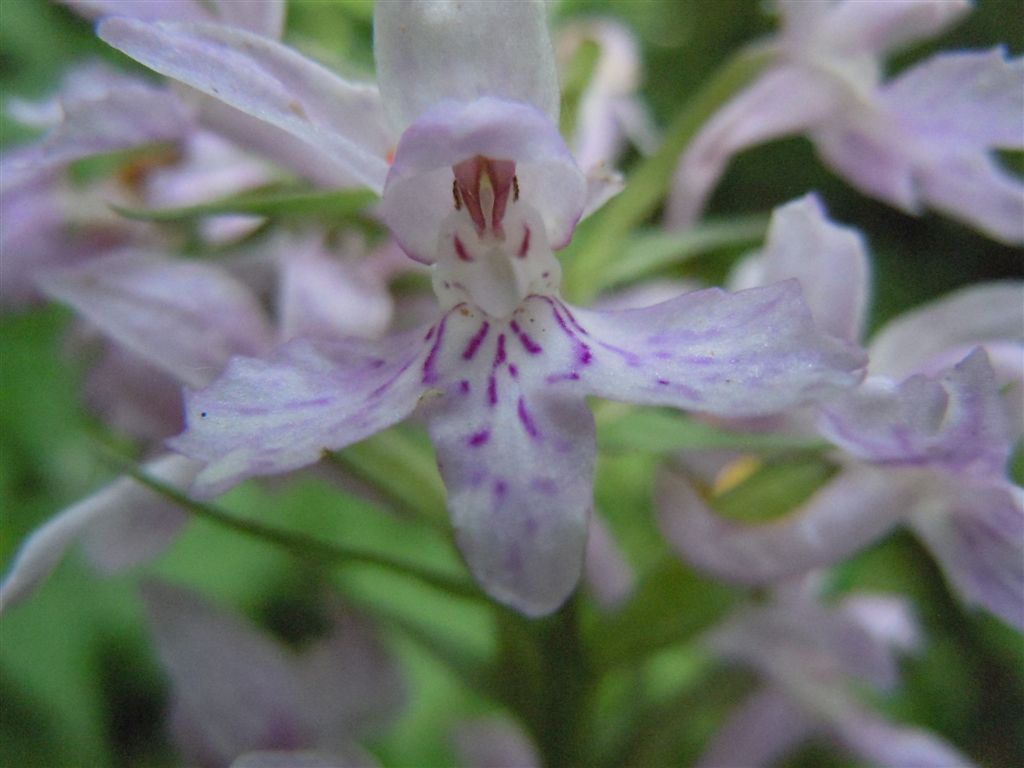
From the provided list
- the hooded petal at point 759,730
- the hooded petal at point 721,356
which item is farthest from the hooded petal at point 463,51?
the hooded petal at point 759,730

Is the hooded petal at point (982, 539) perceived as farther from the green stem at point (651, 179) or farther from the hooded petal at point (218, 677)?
the hooded petal at point (218, 677)

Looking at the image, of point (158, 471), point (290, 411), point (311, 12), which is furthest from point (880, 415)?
point (311, 12)

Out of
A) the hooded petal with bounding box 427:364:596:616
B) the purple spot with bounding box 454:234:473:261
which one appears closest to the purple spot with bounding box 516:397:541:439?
the hooded petal with bounding box 427:364:596:616

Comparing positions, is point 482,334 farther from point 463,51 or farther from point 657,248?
point 657,248

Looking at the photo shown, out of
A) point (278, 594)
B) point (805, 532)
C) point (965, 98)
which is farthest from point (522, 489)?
point (278, 594)

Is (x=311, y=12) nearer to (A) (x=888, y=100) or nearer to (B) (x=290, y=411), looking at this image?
(A) (x=888, y=100)

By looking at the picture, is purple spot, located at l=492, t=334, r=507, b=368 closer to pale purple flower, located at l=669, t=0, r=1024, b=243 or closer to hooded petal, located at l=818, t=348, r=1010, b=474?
hooded petal, located at l=818, t=348, r=1010, b=474
